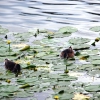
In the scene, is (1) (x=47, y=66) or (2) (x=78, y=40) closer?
(1) (x=47, y=66)

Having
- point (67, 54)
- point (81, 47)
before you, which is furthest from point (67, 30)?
point (67, 54)

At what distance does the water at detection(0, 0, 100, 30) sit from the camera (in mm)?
9453

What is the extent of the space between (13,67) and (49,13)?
5475mm

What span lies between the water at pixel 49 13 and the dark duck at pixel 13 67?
327cm

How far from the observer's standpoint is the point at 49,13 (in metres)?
10.9

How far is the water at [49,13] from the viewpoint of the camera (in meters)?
9.45

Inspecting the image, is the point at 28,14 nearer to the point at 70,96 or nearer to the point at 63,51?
the point at 63,51

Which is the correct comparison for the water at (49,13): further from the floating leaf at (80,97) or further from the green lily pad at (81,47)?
the floating leaf at (80,97)

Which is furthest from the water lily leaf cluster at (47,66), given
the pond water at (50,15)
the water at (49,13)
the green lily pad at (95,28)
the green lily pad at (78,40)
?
the water at (49,13)

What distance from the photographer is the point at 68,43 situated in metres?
7.32

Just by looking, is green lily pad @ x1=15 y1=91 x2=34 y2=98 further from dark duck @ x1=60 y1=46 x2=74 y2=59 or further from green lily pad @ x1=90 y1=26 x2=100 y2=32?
green lily pad @ x1=90 y1=26 x2=100 y2=32

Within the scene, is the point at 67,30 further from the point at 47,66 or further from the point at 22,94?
the point at 22,94

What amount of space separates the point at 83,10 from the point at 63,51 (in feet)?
16.9

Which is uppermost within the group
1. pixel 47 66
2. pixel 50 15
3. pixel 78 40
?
pixel 50 15
